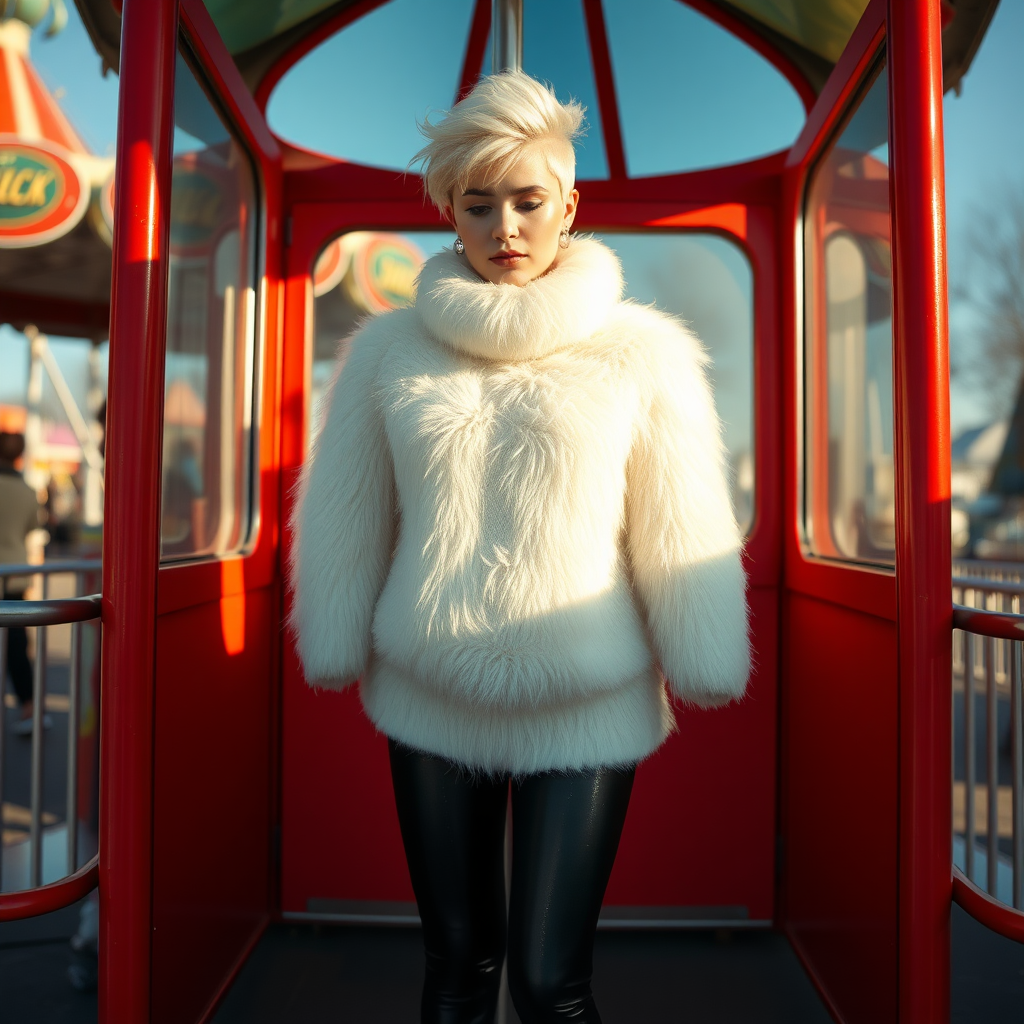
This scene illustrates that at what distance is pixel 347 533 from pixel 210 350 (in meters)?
1.23

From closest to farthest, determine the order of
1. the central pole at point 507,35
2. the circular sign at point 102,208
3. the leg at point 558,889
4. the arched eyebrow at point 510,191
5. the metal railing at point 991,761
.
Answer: the leg at point 558,889 → the arched eyebrow at point 510,191 → the metal railing at point 991,761 → the central pole at point 507,35 → the circular sign at point 102,208

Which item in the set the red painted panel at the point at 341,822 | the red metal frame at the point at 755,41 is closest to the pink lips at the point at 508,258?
the red painted panel at the point at 341,822

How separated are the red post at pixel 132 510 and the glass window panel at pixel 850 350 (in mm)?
1622

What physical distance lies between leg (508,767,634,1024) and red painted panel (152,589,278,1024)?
894 mm

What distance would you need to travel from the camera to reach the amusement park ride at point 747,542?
66.2 inches

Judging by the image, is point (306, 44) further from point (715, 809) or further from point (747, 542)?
point (715, 809)

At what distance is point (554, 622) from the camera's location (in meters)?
1.41

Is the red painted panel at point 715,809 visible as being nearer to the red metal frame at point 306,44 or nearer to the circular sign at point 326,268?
the circular sign at point 326,268

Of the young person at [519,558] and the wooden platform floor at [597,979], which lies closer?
the young person at [519,558]

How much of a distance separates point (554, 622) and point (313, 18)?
2.36 m

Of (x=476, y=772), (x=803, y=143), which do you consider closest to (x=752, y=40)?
(x=803, y=143)

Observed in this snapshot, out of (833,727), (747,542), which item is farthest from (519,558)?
(747,542)

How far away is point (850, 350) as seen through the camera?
252 centimetres

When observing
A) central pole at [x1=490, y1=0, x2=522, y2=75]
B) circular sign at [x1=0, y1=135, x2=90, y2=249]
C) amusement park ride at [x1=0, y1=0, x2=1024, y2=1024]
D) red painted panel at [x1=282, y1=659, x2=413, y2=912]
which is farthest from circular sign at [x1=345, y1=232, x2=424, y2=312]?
circular sign at [x1=0, y1=135, x2=90, y2=249]
